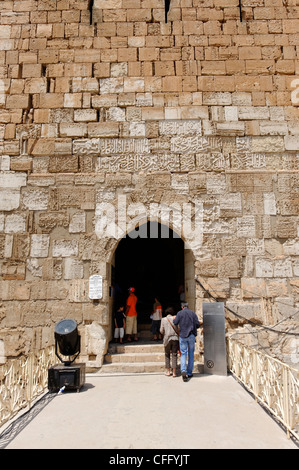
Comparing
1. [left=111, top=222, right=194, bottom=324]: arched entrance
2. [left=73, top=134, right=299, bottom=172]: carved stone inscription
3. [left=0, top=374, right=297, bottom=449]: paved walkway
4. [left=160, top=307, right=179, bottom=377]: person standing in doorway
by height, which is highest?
[left=73, top=134, right=299, bottom=172]: carved stone inscription

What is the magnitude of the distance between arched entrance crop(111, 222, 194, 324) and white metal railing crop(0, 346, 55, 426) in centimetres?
493

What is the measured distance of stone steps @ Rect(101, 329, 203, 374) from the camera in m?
5.73

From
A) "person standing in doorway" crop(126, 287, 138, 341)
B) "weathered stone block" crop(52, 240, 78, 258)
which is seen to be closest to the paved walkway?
"person standing in doorway" crop(126, 287, 138, 341)

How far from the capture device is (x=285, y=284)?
605 centimetres

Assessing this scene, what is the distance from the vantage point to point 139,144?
6.45m

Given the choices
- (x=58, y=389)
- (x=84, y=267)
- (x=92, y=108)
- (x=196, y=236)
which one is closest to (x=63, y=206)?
(x=84, y=267)

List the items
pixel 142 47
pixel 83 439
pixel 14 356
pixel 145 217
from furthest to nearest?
pixel 142 47
pixel 145 217
pixel 14 356
pixel 83 439

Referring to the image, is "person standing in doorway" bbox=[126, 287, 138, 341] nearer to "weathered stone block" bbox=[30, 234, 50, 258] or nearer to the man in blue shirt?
the man in blue shirt

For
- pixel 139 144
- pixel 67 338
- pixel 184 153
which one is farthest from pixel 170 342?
pixel 139 144

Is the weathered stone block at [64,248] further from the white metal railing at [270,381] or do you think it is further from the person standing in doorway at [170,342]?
the white metal railing at [270,381]

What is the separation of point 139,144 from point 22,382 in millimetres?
4216

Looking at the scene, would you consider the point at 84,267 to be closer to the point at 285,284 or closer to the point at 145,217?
the point at 145,217

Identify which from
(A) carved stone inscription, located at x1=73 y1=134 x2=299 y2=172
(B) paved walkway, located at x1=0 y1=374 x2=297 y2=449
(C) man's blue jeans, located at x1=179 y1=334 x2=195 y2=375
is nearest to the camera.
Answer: (B) paved walkway, located at x1=0 y1=374 x2=297 y2=449

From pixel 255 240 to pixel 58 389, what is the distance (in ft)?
12.6
